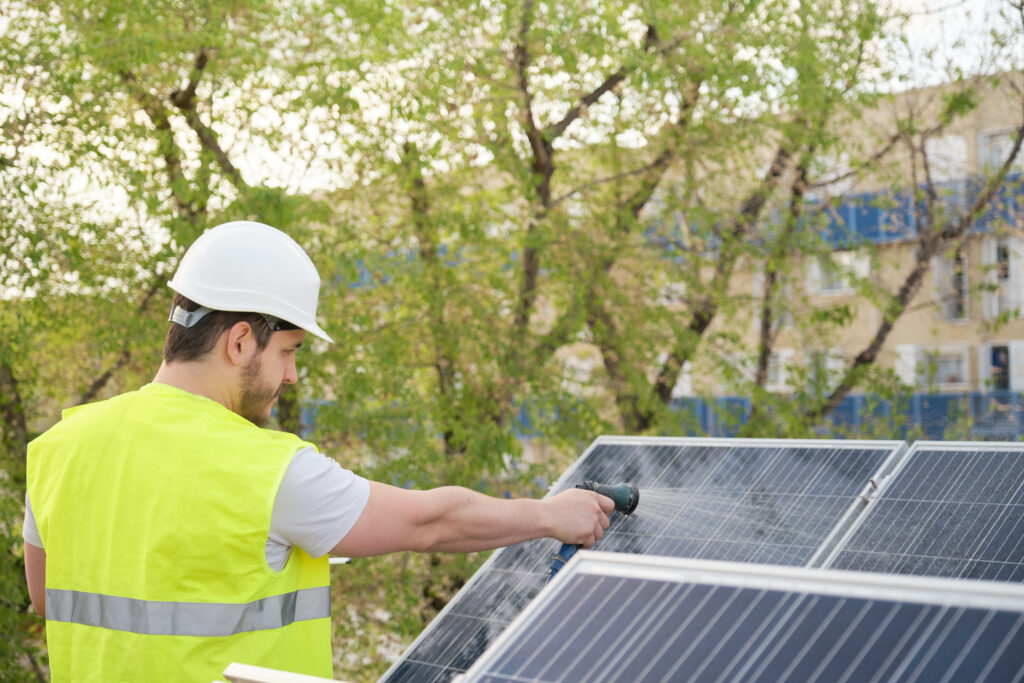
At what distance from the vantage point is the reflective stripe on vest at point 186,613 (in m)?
2.70

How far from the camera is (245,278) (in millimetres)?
2988

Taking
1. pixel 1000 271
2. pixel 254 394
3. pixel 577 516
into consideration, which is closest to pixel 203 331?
pixel 254 394

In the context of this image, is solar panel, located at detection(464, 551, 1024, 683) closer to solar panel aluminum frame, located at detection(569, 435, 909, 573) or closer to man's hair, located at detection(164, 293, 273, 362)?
man's hair, located at detection(164, 293, 273, 362)

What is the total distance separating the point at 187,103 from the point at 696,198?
17.0ft

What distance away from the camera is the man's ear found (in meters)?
2.99

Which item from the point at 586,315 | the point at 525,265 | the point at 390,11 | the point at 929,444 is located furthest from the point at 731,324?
the point at 929,444

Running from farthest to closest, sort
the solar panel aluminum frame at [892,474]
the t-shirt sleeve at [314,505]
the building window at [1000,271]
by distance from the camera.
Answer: the building window at [1000,271]
the solar panel aluminum frame at [892,474]
the t-shirt sleeve at [314,505]

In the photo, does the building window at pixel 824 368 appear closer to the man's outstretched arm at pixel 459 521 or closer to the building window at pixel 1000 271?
the building window at pixel 1000 271

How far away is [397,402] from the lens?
30.8 ft

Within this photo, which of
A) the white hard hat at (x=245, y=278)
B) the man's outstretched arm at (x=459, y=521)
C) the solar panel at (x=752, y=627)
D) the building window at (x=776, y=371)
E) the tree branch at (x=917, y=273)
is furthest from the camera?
the building window at (x=776, y=371)

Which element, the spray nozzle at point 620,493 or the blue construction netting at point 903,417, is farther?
the blue construction netting at point 903,417

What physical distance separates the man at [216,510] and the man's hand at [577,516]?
0.01 meters

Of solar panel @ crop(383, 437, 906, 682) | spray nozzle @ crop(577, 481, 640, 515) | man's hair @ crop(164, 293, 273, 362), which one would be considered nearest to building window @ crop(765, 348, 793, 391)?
solar panel @ crop(383, 437, 906, 682)

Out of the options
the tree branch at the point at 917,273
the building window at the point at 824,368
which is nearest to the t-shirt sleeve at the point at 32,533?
the building window at the point at 824,368
